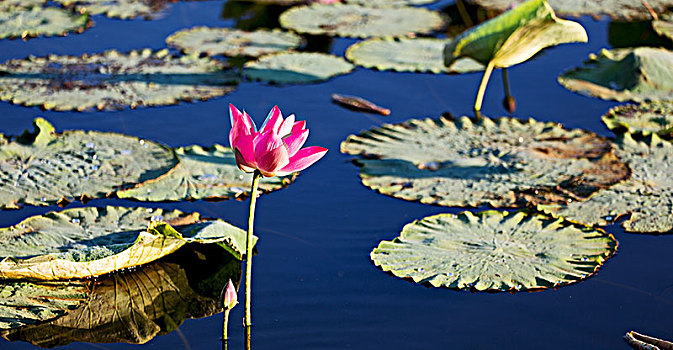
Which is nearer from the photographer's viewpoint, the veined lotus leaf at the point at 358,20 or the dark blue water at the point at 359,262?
the dark blue water at the point at 359,262

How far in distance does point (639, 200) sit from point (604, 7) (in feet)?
10.4

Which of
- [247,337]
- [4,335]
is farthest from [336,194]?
[4,335]

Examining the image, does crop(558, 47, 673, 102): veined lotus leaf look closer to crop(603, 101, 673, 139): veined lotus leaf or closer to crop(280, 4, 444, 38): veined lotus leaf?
crop(603, 101, 673, 139): veined lotus leaf

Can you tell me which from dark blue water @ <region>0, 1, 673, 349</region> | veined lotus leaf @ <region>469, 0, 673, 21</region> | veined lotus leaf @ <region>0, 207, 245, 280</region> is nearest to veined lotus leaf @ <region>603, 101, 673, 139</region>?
dark blue water @ <region>0, 1, 673, 349</region>

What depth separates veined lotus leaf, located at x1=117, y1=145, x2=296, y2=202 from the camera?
3.37 m

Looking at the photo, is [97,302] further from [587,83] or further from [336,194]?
[587,83]

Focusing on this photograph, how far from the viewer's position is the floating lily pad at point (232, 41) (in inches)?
206

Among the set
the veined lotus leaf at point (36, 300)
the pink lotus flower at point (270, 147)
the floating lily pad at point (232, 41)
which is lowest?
the veined lotus leaf at point (36, 300)

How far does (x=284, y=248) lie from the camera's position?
3.06 meters

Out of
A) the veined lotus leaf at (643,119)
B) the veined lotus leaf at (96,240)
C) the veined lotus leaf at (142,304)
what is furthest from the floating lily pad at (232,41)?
the veined lotus leaf at (142,304)

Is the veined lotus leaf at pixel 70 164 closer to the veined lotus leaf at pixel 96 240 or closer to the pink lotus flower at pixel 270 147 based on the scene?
the veined lotus leaf at pixel 96 240

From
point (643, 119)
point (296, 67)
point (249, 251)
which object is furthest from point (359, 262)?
point (296, 67)

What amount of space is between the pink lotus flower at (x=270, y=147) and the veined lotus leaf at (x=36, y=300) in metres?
0.79

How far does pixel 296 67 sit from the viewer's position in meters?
4.93
